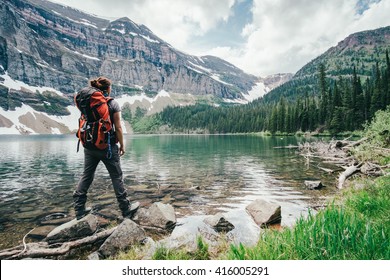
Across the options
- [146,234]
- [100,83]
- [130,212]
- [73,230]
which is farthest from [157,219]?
[100,83]

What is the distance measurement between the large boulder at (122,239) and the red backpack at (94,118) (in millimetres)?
2241

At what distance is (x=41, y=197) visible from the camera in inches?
506

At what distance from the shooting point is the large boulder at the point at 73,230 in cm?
652

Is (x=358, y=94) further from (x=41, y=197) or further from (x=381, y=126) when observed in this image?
(x=41, y=197)

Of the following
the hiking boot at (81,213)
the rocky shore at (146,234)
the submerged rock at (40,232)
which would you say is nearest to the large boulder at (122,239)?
the rocky shore at (146,234)

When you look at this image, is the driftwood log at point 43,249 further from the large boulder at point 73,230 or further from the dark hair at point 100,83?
the dark hair at point 100,83

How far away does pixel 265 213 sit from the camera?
28.1 ft

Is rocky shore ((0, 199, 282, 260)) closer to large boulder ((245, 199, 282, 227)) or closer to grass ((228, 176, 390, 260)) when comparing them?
large boulder ((245, 199, 282, 227))

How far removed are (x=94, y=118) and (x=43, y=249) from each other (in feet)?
10.9

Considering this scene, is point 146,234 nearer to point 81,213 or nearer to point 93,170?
point 81,213
